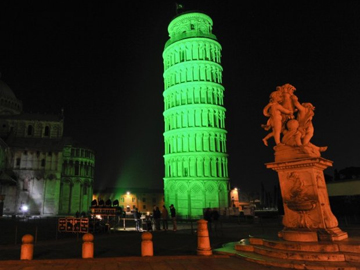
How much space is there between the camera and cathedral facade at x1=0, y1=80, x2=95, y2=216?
51.7 m

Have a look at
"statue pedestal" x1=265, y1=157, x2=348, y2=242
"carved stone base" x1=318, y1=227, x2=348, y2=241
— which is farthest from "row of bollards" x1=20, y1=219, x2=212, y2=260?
"carved stone base" x1=318, y1=227, x2=348, y2=241

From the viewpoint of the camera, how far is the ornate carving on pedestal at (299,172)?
332 inches

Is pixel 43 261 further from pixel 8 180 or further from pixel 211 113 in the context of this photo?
pixel 8 180

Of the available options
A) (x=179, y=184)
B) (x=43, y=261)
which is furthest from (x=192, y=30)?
(x=43, y=261)

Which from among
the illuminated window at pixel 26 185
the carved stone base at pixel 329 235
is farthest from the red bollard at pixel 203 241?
the illuminated window at pixel 26 185

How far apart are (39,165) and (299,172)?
181 feet

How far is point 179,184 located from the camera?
44.0 m

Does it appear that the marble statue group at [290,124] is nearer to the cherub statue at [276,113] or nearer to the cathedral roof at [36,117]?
the cherub statue at [276,113]

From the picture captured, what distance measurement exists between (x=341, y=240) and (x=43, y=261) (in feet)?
28.0

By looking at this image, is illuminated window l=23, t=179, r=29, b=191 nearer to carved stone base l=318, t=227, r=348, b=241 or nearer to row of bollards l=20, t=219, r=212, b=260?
row of bollards l=20, t=219, r=212, b=260

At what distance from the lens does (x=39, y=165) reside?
180ft

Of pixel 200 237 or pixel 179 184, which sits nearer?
pixel 200 237

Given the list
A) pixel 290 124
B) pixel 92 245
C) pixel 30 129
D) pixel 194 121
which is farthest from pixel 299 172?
pixel 30 129

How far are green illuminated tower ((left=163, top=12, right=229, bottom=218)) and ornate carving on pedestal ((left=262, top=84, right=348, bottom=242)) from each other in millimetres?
33746
